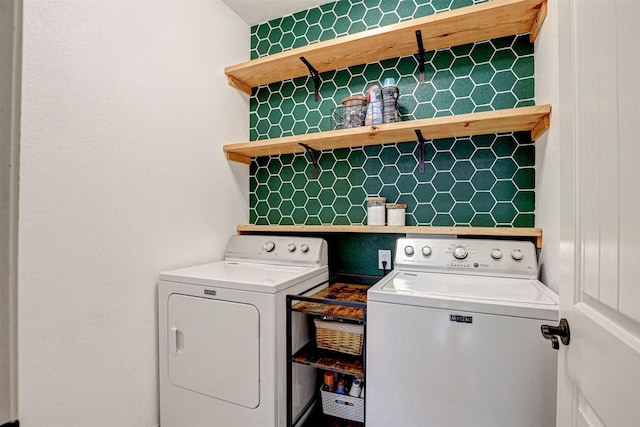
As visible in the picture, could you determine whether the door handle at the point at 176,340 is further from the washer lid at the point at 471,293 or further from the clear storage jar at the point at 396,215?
the clear storage jar at the point at 396,215

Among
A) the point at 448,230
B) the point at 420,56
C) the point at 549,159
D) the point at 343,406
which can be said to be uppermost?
the point at 420,56

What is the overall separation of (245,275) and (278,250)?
1.18 feet

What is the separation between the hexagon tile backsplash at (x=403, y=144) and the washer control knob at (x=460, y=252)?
0.27m

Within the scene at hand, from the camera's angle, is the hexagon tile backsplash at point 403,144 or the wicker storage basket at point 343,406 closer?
the wicker storage basket at point 343,406

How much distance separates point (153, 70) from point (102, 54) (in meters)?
0.26

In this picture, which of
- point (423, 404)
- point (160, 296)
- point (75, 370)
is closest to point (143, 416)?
point (75, 370)

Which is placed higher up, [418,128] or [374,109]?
[374,109]

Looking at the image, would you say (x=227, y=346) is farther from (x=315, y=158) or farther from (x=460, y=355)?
(x=315, y=158)

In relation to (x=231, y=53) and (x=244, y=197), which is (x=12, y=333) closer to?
(x=244, y=197)

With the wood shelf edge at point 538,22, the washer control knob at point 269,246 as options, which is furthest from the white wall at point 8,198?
the wood shelf edge at point 538,22

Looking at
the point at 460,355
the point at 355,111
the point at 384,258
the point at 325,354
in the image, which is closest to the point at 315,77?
the point at 355,111

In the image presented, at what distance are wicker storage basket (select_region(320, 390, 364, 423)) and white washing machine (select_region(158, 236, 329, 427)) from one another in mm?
96

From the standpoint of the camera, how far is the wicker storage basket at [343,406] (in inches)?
63.7

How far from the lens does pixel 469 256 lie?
1574 millimetres
